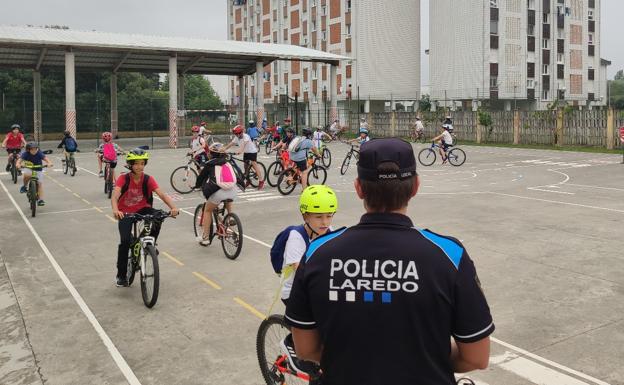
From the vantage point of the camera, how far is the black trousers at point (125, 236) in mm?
7801

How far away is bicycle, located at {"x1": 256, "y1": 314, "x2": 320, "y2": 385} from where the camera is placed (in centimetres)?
451

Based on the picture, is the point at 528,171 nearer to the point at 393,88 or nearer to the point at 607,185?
the point at 607,185

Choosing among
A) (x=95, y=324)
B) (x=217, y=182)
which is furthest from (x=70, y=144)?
(x=95, y=324)

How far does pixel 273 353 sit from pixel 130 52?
42.7 meters

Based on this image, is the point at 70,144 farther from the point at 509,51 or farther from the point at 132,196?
the point at 509,51

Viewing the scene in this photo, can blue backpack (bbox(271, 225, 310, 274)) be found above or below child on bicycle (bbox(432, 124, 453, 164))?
below

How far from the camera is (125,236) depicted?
786 cm

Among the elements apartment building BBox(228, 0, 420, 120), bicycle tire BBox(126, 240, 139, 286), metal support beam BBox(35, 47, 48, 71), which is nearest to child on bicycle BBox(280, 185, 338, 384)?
bicycle tire BBox(126, 240, 139, 286)

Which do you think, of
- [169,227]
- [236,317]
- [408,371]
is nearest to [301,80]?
[169,227]

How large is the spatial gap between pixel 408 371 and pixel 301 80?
2889 inches

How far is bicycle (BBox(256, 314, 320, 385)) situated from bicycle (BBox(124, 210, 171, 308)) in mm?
2441


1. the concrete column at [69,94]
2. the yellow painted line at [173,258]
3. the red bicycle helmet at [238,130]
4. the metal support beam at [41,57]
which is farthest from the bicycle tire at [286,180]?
the metal support beam at [41,57]

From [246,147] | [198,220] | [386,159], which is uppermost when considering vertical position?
[246,147]

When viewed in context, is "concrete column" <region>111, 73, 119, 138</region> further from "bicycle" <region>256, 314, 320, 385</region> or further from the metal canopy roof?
"bicycle" <region>256, 314, 320, 385</region>
